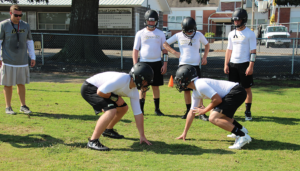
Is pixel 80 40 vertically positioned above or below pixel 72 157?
above

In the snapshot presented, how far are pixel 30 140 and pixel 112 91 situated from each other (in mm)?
1612

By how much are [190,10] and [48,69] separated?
35697 millimetres

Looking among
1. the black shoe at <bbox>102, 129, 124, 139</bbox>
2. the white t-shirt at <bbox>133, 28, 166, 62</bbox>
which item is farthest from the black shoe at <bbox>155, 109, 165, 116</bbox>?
the black shoe at <bbox>102, 129, 124, 139</bbox>

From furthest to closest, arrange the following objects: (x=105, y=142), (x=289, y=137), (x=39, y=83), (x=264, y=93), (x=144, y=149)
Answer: (x=39, y=83), (x=264, y=93), (x=289, y=137), (x=105, y=142), (x=144, y=149)

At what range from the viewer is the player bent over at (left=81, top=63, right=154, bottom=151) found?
418 centimetres

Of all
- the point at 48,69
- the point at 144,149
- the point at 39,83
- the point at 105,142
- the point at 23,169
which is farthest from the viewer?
the point at 48,69

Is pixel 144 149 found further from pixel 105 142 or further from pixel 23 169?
pixel 23 169

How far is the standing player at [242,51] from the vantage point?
607 centimetres

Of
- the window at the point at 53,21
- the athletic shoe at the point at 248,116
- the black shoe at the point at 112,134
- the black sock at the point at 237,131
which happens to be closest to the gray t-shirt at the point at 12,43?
the black shoe at the point at 112,134

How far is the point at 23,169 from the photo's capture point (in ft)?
12.1

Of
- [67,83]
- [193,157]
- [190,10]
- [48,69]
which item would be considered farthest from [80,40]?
[190,10]

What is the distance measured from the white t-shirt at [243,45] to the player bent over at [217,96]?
173 cm

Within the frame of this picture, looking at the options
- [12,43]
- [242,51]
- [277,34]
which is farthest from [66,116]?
[277,34]

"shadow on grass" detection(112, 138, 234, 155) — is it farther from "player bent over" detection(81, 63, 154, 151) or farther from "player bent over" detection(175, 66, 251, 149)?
"player bent over" detection(175, 66, 251, 149)
